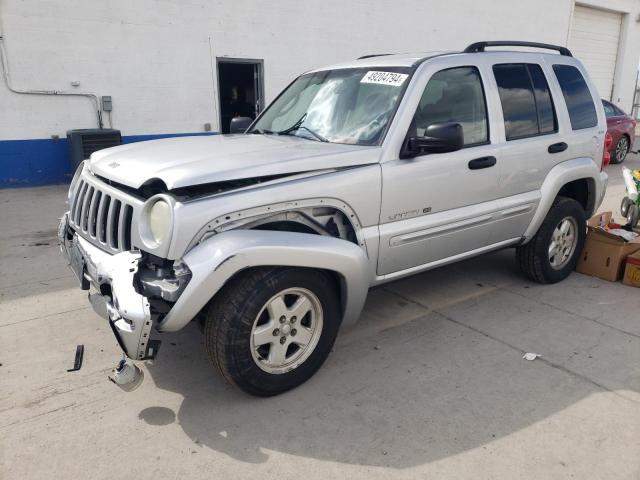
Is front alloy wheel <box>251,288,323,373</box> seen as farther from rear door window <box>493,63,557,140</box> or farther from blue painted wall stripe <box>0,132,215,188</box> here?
blue painted wall stripe <box>0,132,215,188</box>

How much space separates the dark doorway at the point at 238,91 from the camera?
12242 mm

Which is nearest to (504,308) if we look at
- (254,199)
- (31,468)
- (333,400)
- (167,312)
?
(333,400)

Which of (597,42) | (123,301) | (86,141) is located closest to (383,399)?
(123,301)

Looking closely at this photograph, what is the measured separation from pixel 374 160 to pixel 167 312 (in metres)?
1.49

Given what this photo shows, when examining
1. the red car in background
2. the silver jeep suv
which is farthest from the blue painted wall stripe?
the red car in background

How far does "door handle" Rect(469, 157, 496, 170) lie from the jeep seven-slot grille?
2.25 m

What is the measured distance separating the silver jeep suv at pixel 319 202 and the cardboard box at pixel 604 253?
2.17 feet

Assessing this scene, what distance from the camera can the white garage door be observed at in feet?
64.7

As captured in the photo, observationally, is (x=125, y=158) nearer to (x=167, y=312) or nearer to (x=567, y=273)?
(x=167, y=312)

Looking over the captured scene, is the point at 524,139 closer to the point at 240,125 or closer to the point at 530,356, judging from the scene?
the point at 530,356

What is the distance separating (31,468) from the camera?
97.7 inches

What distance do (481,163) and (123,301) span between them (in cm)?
253

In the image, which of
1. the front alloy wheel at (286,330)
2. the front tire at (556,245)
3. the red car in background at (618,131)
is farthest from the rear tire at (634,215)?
the red car in background at (618,131)

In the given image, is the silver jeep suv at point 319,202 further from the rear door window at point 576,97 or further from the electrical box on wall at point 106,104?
the electrical box on wall at point 106,104
